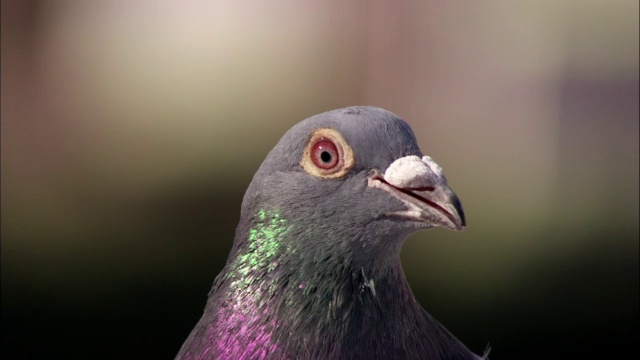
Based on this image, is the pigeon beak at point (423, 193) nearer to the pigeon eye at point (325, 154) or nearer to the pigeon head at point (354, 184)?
the pigeon head at point (354, 184)

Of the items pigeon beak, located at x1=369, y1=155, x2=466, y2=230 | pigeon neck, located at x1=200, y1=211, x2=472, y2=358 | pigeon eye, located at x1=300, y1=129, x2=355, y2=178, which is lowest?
pigeon neck, located at x1=200, y1=211, x2=472, y2=358

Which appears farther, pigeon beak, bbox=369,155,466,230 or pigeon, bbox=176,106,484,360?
pigeon, bbox=176,106,484,360

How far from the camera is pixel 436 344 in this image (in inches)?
68.2

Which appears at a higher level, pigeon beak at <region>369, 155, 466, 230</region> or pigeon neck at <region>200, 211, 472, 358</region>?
pigeon beak at <region>369, 155, 466, 230</region>

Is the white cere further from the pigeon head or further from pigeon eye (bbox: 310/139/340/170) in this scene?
pigeon eye (bbox: 310/139/340/170)

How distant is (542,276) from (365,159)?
3689 mm

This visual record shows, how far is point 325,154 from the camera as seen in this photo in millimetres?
1646

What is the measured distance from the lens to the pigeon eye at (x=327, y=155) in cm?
162

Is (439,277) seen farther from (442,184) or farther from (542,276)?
(442,184)

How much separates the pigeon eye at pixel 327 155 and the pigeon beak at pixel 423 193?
9 centimetres

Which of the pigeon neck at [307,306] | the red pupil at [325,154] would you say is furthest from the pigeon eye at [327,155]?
the pigeon neck at [307,306]

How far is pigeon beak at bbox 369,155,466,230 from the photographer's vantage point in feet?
4.96

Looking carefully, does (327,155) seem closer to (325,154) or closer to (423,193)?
(325,154)

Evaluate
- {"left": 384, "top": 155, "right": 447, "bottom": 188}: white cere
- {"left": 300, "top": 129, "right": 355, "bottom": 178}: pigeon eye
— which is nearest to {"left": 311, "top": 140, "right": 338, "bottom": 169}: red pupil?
{"left": 300, "top": 129, "right": 355, "bottom": 178}: pigeon eye
